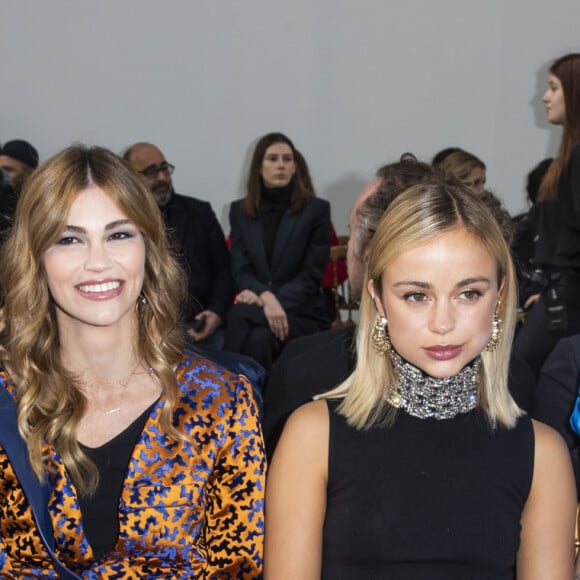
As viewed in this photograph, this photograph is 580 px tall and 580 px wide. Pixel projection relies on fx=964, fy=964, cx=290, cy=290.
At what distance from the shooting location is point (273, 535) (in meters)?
1.68

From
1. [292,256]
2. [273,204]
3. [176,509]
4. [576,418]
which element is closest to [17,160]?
[273,204]

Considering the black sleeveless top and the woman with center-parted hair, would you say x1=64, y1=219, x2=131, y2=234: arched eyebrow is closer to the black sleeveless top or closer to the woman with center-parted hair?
the black sleeveless top

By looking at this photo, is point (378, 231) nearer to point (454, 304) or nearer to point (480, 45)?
point (454, 304)

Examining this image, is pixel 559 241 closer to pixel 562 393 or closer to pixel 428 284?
pixel 562 393

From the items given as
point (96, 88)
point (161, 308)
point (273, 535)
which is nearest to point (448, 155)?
point (96, 88)

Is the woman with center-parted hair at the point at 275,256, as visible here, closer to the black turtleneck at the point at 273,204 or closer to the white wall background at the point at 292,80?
the black turtleneck at the point at 273,204

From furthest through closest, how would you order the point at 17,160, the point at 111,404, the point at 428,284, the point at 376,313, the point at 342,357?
1. the point at 17,160
2. the point at 342,357
3. the point at 111,404
4. the point at 376,313
5. the point at 428,284

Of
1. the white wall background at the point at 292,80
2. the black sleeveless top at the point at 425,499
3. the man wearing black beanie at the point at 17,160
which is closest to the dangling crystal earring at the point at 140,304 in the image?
the black sleeveless top at the point at 425,499

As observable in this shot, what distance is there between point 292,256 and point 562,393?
287 centimetres

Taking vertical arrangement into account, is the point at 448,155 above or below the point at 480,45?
below

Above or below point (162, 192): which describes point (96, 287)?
below

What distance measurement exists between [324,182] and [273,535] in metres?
5.10

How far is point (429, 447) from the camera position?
67.9 inches

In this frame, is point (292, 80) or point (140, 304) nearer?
point (140, 304)
